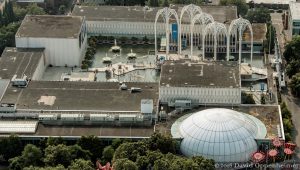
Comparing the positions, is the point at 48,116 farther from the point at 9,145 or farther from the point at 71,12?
the point at 71,12

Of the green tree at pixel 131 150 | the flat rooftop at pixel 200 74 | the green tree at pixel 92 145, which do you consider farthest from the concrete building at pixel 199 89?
the green tree at pixel 92 145

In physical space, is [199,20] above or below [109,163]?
above

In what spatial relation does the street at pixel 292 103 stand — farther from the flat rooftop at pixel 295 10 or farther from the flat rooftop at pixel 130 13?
the flat rooftop at pixel 130 13

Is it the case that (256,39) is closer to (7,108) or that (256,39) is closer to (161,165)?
(7,108)

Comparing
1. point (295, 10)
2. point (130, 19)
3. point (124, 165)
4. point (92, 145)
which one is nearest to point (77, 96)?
point (92, 145)

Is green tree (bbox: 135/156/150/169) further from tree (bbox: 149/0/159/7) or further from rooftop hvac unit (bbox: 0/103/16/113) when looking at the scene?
tree (bbox: 149/0/159/7)

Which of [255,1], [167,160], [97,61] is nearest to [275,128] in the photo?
[167,160]
